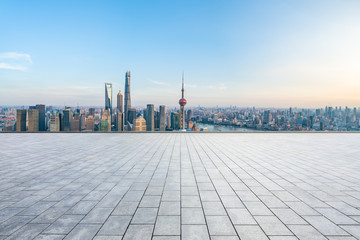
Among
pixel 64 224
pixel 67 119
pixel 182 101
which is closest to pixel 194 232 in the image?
pixel 64 224

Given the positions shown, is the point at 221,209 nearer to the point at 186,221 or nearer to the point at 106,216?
the point at 186,221

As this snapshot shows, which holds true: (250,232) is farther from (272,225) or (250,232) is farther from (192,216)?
(192,216)

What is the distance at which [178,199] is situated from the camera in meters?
4.57

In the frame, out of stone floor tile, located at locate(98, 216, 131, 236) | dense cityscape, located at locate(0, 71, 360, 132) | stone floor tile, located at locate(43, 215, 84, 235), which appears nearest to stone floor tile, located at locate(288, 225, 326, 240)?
stone floor tile, located at locate(98, 216, 131, 236)

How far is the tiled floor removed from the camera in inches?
132

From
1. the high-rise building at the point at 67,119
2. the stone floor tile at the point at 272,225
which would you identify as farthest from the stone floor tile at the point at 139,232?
the high-rise building at the point at 67,119

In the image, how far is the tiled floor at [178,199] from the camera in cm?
335

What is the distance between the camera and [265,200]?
15.0 feet

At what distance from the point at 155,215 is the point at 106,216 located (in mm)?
1013

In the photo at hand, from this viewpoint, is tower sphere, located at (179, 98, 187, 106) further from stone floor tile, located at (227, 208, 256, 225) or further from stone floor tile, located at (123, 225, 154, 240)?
stone floor tile, located at (123, 225, 154, 240)

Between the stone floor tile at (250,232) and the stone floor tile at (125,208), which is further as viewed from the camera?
the stone floor tile at (125,208)

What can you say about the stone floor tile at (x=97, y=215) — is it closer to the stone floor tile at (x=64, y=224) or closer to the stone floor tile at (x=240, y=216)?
the stone floor tile at (x=64, y=224)

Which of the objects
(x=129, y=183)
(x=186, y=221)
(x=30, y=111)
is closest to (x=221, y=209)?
(x=186, y=221)

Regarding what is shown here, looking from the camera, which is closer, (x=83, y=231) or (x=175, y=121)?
(x=83, y=231)
